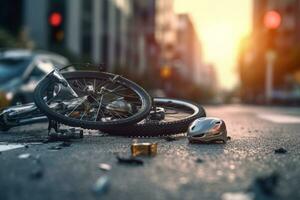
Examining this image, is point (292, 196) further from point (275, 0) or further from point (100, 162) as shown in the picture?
point (275, 0)

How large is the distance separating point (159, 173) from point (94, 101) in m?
2.76

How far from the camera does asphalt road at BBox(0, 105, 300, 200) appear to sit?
2932 millimetres

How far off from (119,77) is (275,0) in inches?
2969

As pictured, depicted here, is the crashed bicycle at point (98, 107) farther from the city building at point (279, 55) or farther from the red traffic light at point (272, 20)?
the city building at point (279, 55)

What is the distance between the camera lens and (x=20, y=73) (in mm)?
12016

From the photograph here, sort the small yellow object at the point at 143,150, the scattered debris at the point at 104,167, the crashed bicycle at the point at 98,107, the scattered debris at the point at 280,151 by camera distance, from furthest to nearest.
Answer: the crashed bicycle at the point at 98,107 → the scattered debris at the point at 280,151 → the small yellow object at the point at 143,150 → the scattered debris at the point at 104,167

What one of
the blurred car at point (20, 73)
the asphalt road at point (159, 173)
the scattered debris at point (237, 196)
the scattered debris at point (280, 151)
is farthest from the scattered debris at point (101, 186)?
the blurred car at point (20, 73)

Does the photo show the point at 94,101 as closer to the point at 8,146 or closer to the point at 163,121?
the point at 163,121

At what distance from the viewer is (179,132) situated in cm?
627

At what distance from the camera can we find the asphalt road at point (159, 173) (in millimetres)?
2932

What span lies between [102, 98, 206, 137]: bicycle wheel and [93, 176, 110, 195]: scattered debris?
2.77 metres

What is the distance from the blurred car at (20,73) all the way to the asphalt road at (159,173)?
614 cm

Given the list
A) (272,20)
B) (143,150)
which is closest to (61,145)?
(143,150)

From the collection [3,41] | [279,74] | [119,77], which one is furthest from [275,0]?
[119,77]
